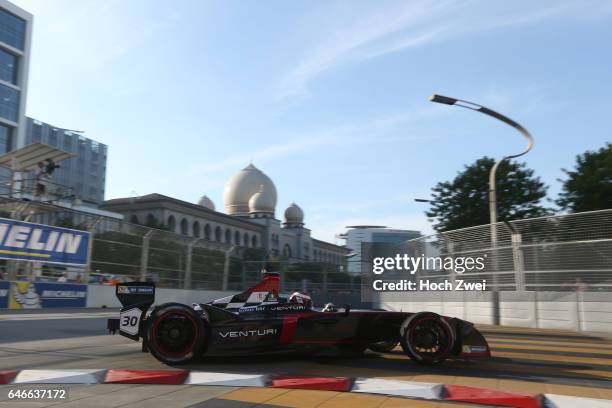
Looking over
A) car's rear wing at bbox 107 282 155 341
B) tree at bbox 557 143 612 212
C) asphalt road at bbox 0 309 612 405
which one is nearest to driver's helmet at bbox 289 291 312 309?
asphalt road at bbox 0 309 612 405

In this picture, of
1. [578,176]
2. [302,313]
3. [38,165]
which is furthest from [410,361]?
[578,176]

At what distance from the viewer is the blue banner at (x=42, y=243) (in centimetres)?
1798

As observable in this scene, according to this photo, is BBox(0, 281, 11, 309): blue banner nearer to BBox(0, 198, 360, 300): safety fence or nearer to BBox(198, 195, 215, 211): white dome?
BBox(0, 198, 360, 300): safety fence

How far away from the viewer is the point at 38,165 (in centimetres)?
2377

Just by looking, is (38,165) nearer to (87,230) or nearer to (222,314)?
(87,230)

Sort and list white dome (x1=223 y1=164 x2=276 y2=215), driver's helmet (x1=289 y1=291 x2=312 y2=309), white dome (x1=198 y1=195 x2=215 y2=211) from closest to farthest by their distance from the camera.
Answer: driver's helmet (x1=289 y1=291 x2=312 y2=309)
white dome (x1=223 y1=164 x2=276 y2=215)
white dome (x1=198 y1=195 x2=215 y2=211)

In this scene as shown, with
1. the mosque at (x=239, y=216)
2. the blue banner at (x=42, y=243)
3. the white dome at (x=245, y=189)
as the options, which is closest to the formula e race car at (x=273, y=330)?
the blue banner at (x=42, y=243)

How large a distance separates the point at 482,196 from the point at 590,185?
5635 mm

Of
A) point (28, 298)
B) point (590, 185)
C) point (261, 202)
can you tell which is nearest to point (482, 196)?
point (590, 185)

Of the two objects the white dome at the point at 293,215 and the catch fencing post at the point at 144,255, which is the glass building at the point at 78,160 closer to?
the white dome at the point at 293,215

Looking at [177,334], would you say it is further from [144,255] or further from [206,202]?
[206,202]

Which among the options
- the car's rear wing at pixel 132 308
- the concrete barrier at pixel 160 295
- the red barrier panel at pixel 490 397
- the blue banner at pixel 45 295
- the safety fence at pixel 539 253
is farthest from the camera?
the concrete barrier at pixel 160 295

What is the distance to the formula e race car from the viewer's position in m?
7.01

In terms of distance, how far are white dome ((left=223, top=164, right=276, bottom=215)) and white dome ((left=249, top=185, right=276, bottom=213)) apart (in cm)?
11
